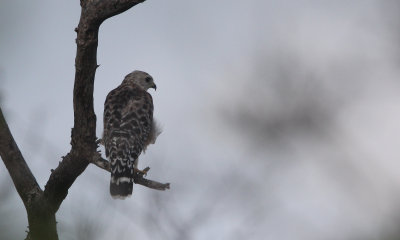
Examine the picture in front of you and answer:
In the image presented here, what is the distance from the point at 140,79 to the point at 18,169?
14.9 ft

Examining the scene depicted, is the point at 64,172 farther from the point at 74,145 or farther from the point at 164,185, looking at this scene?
the point at 164,185

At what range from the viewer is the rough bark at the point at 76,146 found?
500cm

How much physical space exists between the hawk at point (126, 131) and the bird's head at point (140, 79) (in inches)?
21.1

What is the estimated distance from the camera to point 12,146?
576 cm

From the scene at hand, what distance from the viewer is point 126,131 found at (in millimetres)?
7973

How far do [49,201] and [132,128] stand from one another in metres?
2.51

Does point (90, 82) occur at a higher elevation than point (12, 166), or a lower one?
higher

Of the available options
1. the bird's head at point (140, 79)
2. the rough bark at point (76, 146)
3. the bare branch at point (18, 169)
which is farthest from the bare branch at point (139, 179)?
the bird's head at point (140, 79)

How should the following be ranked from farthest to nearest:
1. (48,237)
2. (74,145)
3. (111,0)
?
(74,145)
(111,0)
(48,237)

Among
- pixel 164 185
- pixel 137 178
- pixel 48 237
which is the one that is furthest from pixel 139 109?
pixel 48 237

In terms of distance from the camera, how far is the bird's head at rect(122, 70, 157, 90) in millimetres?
9927

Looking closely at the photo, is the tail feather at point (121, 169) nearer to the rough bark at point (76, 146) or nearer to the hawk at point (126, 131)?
the hawk at point (126, 131)

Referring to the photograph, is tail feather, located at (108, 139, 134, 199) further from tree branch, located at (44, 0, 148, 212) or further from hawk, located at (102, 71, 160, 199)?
tree branch, located at (44, 0, 148, 212)

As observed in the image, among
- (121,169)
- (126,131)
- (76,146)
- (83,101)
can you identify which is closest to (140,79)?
(126,131)
